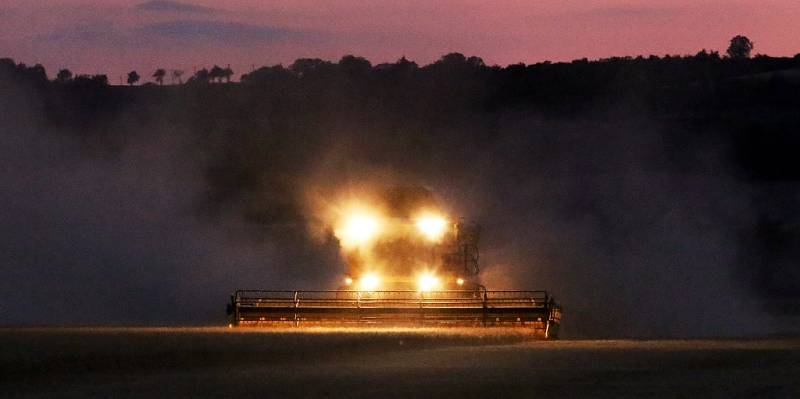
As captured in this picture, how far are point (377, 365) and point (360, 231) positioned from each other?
14550mm

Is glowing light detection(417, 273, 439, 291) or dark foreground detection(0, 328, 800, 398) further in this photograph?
glowing light detection(417, 273, 439, 291)

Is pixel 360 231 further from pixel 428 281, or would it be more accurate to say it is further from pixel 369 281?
pixel 428 281

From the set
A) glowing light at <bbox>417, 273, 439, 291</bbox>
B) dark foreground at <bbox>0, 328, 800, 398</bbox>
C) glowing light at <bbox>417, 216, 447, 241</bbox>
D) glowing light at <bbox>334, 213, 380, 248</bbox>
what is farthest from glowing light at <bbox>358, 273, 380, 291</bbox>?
dark foreground at <bbox>0, 328, 800, 398</bbox>

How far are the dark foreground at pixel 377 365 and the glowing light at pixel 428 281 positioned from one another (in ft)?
22.4

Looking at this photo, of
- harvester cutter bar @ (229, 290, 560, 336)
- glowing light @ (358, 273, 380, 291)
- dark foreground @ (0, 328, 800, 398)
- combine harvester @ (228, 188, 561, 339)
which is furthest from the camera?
glowing light @ (358, 273, 380, 291)

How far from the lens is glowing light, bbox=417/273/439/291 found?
40.7 m

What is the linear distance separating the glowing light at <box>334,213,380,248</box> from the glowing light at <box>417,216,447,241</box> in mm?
1199

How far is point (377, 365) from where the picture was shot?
26.8 metres

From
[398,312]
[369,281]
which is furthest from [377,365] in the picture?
[369,281]

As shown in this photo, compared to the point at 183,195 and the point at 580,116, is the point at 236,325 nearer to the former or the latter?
the point at 183,195

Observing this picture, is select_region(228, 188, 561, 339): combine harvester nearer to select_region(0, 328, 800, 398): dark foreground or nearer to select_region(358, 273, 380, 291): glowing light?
select_region(358, 273, 380, 291): glowing light

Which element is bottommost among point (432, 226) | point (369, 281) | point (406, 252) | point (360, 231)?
point (369, 281)

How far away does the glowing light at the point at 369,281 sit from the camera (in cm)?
4084

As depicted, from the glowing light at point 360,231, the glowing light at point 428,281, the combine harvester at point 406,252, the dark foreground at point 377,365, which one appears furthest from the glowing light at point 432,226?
the dark foreground at point 377,365
